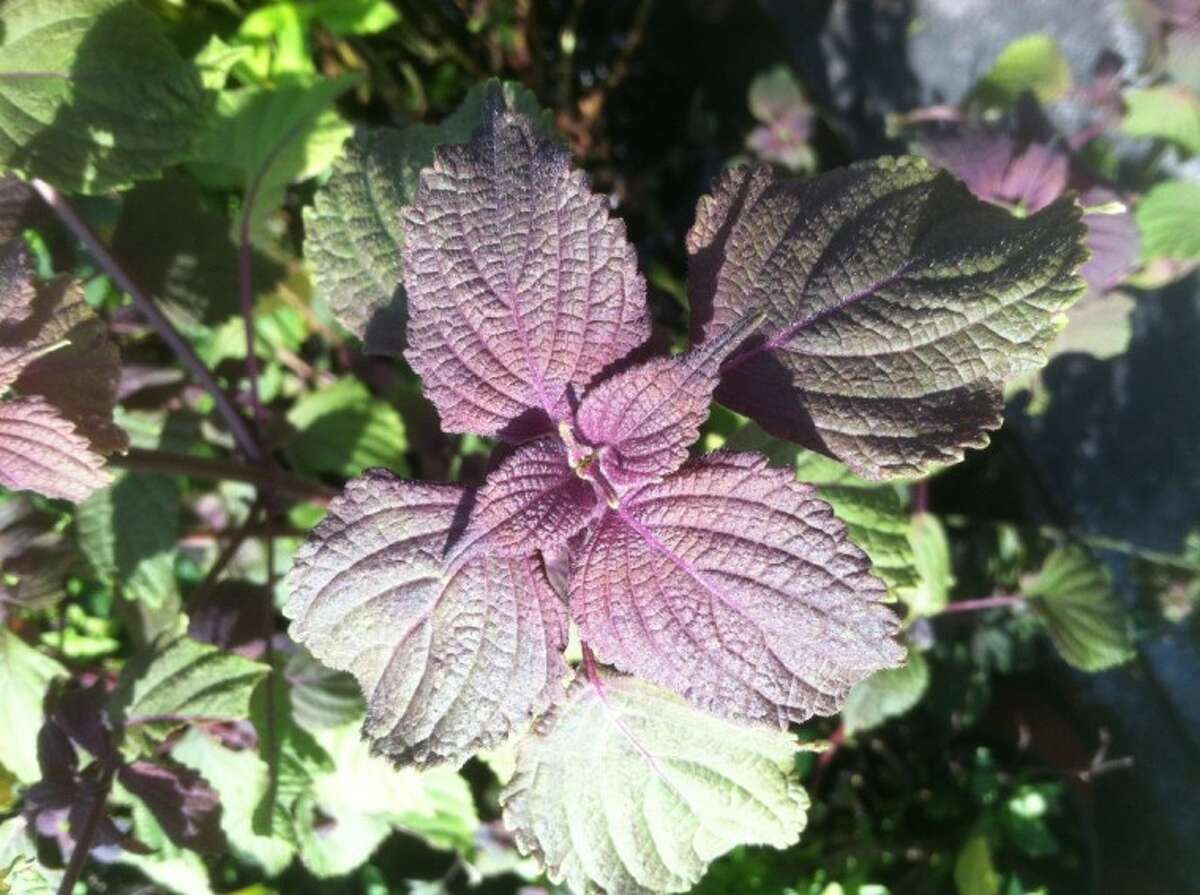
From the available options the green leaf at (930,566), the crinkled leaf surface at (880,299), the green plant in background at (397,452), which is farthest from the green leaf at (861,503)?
the green leaf at (930,566)

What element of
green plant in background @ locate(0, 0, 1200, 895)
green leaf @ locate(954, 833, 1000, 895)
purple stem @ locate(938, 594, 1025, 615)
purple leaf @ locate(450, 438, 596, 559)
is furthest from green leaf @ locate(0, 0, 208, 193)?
green leaf @ locate(954, 833, 1000, 895)

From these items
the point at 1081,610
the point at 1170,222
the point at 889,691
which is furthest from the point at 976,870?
the point at 1170,222

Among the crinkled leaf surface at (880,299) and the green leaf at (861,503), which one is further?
the green leaf at (861,503)

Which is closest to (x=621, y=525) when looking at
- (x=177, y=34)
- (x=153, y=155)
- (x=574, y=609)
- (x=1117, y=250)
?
(x=574, y=609)

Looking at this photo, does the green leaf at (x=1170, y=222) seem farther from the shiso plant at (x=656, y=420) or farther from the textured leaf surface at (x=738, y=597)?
the textured leaf surface at (x=738, y=597)

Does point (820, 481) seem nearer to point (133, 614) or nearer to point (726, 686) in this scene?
point (726, 686)
